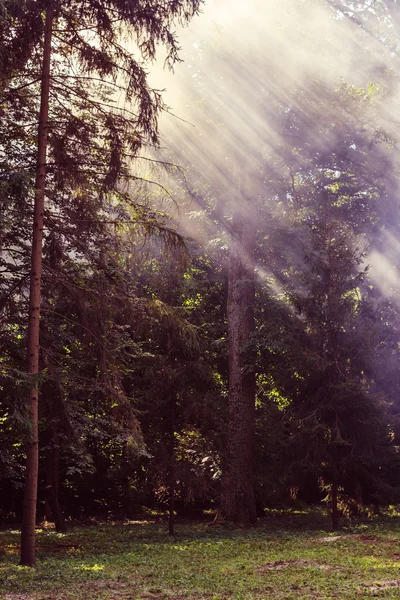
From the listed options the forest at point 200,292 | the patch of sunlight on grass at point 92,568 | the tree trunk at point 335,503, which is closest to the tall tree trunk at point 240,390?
the forest at point 200,292

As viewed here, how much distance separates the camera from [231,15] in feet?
64.8

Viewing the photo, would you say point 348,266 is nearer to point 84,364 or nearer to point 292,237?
point 292,237

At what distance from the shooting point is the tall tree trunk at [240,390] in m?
18.8

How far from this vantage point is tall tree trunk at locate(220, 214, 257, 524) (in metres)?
18.8

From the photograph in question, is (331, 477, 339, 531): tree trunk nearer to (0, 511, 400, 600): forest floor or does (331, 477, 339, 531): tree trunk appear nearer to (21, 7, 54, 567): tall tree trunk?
(0, 511, 400, 600): forest floor

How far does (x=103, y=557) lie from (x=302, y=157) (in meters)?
14.0

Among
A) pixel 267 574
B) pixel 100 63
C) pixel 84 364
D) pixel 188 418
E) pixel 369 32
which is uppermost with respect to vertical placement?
pixel 369 32

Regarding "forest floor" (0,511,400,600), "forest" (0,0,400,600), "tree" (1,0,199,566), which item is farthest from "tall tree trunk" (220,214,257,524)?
"tree" (1,0,199,566)

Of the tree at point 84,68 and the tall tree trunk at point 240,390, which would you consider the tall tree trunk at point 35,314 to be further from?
the tall tree trunk at point 240,390

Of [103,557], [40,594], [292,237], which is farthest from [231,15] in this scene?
[40,594]

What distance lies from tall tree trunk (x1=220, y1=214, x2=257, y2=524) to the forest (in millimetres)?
61

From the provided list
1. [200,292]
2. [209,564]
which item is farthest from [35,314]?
[200,292]

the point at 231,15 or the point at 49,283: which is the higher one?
the point at 231,15

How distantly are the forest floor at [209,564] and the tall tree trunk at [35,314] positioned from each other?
23.1 inches
